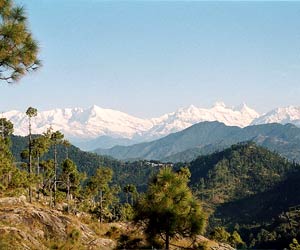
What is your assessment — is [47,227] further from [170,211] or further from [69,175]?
[69,175]

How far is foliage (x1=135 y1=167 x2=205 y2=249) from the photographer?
24.3 meters

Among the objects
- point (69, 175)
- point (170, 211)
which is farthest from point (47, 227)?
point (69, 175)

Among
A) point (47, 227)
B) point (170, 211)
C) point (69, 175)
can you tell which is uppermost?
point (69, 175)

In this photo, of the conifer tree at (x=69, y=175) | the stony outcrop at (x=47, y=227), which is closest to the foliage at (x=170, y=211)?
the stony outcrop at (x=47, y=227)

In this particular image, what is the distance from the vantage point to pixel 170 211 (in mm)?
24172

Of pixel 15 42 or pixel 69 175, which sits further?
pixel 69 175

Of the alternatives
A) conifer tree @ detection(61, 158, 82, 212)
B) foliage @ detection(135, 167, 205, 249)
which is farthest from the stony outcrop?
conifer tree @ detection(61, 158, 82, 212)

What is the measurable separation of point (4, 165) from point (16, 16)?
27.5 metres

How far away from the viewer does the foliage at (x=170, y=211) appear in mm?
24297

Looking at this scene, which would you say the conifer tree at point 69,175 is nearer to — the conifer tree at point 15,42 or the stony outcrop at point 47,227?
the stony outcrop at point 47,227

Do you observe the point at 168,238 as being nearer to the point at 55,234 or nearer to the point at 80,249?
the point at 80,249

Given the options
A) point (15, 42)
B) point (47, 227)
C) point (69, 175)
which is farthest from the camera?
point (69, 175)

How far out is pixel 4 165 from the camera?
4328cm

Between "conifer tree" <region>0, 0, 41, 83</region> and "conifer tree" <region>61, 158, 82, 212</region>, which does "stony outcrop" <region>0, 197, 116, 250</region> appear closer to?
"conifer tree" <region>0, 0, 41, 83</region>
